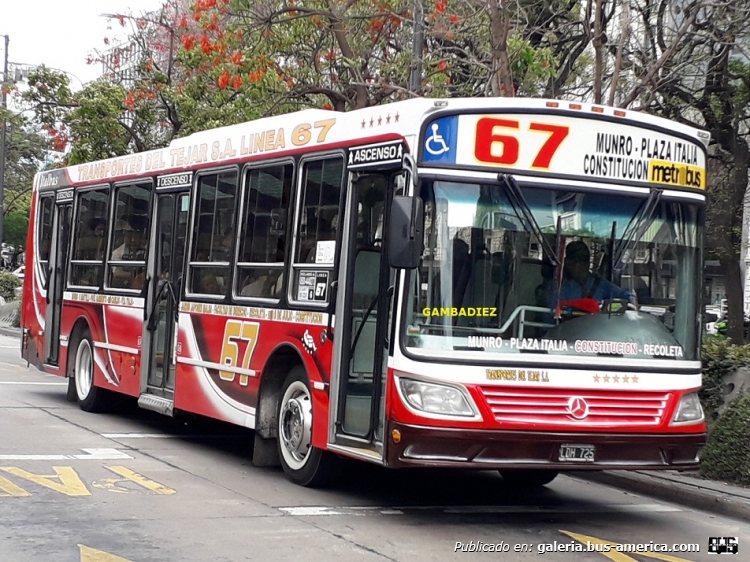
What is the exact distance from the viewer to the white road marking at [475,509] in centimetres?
859

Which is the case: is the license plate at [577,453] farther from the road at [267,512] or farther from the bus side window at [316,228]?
the bus side window at [316,228]

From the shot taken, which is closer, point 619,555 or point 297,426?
point 619,555

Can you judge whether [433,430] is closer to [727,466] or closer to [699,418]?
[699,418]

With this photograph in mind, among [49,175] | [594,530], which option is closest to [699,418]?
[594,530]

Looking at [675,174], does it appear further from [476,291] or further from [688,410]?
[476,291]

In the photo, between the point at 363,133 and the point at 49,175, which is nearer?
the point at 363,133

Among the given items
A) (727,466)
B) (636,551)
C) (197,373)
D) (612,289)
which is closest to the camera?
(636,551)

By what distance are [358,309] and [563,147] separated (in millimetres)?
1956

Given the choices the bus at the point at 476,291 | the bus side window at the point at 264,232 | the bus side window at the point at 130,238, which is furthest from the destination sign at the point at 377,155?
the bus side window at the point at 130,238

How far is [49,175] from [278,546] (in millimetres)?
10391

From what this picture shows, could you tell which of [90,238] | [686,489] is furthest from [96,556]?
[90,238]

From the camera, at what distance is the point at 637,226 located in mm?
8570

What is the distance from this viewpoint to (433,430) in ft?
25.8

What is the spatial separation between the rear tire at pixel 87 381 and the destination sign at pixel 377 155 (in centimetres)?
634
